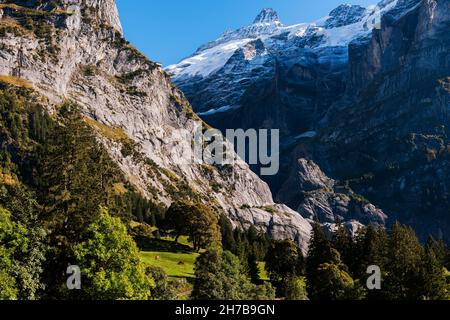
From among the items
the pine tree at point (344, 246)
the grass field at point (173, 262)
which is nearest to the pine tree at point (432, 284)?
the pine tree at point (344, 246)

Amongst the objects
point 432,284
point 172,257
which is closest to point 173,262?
point 172,257

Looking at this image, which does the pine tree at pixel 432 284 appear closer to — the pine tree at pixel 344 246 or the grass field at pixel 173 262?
the pine tree at pixel 344 246

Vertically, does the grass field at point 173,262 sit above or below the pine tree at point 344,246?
below

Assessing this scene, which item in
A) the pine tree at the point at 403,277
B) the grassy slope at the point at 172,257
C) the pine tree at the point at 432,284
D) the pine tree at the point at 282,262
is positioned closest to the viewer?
the pine tree at the point at 432,284

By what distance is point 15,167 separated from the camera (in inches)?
6009

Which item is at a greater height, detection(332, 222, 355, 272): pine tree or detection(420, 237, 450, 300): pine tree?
detection(332, 222, 355, 272): pine tree

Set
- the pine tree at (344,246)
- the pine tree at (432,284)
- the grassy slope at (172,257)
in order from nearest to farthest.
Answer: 1. the pine tree at (432,284)
2. the grassy slope at (172,257)
3. the pine tree at (344,246)

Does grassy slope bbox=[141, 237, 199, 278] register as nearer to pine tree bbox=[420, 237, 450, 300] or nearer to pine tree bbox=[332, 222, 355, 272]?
pine tree bbox=[332, 222, 355, 272]

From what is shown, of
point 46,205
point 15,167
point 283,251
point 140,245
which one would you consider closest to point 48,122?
point 15,167

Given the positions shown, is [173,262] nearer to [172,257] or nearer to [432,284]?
[172,257]

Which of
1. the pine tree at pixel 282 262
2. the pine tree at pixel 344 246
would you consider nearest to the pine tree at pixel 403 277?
the pine tree at pixel 344 246

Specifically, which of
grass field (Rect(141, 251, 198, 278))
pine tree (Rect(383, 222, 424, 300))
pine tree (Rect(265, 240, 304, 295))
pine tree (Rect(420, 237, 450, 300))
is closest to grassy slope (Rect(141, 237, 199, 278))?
grass field (Rect(141, 251, 198, 278))

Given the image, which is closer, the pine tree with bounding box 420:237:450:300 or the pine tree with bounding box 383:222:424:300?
the pine tree with bounding box 420:237:450:300

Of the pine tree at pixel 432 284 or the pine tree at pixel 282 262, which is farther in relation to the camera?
the pine tree at pixel 282 262
